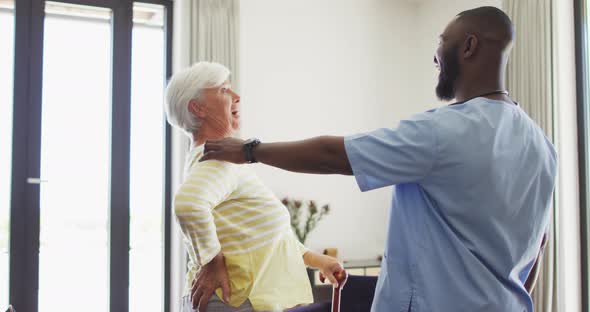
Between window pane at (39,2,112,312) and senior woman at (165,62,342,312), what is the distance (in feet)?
8.40

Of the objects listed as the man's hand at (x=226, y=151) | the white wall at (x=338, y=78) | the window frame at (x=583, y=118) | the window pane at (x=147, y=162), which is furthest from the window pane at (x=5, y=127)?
the window frame at (x=583, y=118)

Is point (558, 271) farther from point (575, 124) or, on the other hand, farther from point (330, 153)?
point (330, 153)

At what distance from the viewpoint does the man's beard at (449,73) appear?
3.87 ft

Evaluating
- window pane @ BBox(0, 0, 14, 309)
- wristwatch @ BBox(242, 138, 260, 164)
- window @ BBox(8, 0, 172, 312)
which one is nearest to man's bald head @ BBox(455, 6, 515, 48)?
wristwatch @ BBox(242, 138, 260, 164)

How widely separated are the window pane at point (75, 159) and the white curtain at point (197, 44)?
497 millimetres

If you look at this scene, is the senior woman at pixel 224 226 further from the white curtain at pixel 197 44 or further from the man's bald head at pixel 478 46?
the white curtain at pixel 197 44

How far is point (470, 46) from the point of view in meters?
1.15

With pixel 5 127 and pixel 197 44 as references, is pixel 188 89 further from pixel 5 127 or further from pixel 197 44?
pixel 5 127

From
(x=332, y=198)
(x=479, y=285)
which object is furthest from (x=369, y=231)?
(x=479, y=285)

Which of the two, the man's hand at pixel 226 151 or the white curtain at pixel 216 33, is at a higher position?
the white curtain at pixel 216 33

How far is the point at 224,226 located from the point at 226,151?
0.98ft

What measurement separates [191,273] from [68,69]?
2.88m

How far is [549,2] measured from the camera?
340cm

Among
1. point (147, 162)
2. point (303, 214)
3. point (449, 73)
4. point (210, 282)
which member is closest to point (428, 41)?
point (303, 214)
